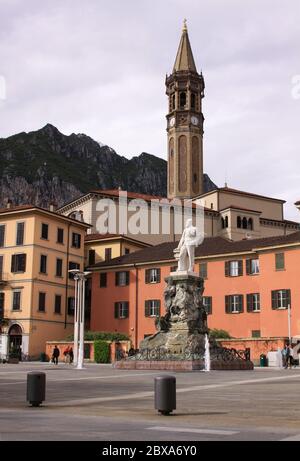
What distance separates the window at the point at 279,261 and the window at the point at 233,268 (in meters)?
4.49

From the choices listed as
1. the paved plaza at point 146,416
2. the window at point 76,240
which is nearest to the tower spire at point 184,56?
the window at point 76,240

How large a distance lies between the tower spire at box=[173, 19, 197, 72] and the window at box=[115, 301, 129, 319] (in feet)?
207

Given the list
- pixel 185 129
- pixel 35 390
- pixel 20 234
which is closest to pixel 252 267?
Result: pixel 20 234

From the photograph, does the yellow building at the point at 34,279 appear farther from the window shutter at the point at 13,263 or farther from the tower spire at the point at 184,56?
the tower spire at the point at 184,56

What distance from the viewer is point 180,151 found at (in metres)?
112

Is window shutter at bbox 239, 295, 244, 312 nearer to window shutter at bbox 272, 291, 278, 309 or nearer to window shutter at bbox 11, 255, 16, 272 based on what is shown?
window shutter at bbox 272, 291, 278, 309

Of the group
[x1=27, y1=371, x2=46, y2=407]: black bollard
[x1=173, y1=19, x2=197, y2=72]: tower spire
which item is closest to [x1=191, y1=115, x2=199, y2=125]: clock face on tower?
[x1=173, y1=19, x2=197, y2=72]: tower spire

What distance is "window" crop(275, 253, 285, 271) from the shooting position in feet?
186

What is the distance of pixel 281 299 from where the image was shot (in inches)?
2195

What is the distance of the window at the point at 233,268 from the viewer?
199ft

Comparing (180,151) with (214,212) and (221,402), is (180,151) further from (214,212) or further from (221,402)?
(221,402)

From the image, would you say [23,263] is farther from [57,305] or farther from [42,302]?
[57,305]
